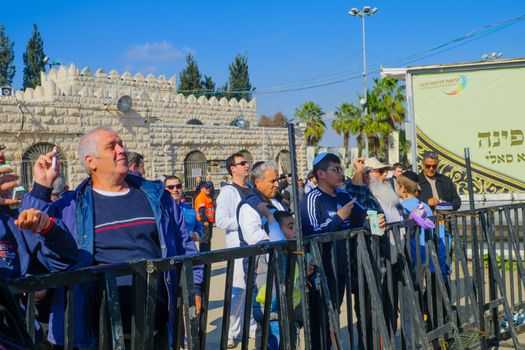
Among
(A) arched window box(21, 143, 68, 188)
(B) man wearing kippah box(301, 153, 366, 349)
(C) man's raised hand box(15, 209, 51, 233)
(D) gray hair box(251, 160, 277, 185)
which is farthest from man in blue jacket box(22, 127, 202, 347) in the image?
(A) arched window box(21, 143, 68, 188)

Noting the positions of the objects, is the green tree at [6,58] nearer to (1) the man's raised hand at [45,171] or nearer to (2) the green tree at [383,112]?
(2) the green tree at [383,112]

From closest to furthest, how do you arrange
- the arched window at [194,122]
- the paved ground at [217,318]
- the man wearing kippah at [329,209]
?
the man wearing kippah at [329,209] → the paved ground at [217,318] → the arched window at [194,122]

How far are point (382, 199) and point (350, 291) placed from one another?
6.12 feet

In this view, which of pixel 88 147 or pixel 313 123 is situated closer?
pixel 88 147

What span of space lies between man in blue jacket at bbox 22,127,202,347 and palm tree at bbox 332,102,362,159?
1418 inches

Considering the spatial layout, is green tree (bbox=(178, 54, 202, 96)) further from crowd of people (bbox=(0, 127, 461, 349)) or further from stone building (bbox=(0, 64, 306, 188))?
crowd of people (bbox=(0, 127, 461, 349))

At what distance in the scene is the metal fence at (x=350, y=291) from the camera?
2.42 metres

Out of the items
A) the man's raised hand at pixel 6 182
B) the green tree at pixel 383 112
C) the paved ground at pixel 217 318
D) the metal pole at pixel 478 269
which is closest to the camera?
the man's raised hand at pixel 6 182

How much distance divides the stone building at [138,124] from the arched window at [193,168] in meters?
0.04

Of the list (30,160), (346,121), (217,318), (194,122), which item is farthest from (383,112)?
(217,318)

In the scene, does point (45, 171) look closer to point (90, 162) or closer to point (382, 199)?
point (90, 162)

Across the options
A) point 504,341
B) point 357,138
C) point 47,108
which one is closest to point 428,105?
point 504,341

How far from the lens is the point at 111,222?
2.96m

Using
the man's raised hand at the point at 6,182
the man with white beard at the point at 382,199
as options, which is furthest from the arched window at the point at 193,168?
the man's raised hand at the point at 6,182
